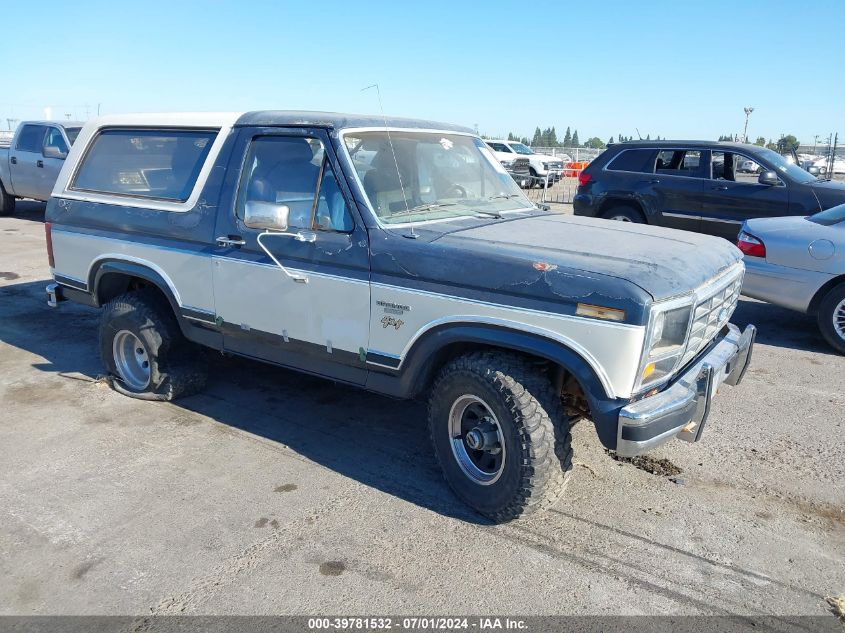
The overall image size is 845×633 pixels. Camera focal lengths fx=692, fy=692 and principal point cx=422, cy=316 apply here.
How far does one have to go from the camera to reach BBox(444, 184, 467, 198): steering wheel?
4.53 m

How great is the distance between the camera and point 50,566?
3.30 metres

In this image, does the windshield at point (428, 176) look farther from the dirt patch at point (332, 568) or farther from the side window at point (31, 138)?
the side window at point (31, 138)

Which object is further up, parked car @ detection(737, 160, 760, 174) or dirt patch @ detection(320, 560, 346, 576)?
parked car @ detection(737, 160, 760, 174)

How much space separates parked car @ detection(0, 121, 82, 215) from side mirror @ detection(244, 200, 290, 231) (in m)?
10.8

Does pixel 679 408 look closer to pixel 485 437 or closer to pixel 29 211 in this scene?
pixel 485 437

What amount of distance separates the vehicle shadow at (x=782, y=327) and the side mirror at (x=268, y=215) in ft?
17.2

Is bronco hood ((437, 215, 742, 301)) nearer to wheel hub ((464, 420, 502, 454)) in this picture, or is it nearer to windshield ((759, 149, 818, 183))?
wheel hub ((464, 420, 502, 454))

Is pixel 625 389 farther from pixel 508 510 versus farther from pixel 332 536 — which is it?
pixel 332 536

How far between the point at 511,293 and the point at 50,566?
2.57m

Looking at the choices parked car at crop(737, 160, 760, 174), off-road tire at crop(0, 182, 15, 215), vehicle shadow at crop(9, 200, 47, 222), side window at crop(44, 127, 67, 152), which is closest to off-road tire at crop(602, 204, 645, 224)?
parked car at crop(737, 160, 760, 174)

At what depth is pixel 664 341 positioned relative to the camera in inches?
130

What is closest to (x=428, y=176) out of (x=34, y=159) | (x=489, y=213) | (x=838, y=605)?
(x=489, y=213)

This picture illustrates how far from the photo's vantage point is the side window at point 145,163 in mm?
4797

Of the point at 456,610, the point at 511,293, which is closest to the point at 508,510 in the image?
the point at 456,610
